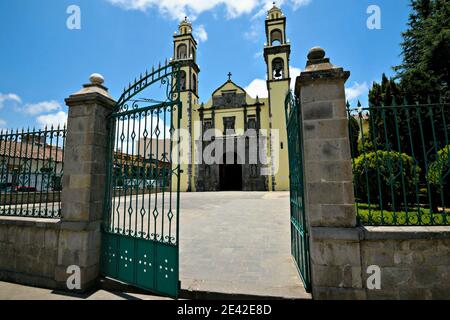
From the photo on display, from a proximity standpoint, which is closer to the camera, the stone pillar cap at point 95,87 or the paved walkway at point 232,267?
the paved walkway at point 232,267

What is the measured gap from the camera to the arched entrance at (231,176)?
2491cm

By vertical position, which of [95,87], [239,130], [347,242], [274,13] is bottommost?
[347,242]

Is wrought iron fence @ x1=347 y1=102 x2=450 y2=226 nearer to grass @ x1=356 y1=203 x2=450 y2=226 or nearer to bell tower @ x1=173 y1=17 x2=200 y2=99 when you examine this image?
grass @ x1=356 y1=203 x2=450 y2=226

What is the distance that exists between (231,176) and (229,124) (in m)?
5.60

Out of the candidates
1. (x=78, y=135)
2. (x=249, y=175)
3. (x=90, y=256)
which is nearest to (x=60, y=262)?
(x=90, y=256)

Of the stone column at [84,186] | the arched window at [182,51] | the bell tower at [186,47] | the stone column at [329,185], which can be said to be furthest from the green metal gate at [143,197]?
the arched window at [182,51]

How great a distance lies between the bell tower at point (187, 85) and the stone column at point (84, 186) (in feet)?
64.1

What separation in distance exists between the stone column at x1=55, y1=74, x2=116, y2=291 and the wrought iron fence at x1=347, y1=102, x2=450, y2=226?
141 inches

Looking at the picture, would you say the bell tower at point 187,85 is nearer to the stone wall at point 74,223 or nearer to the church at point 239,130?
the church at point 239,130

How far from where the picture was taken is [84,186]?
3.49 metres

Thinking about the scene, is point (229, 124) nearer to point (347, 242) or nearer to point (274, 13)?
point (274, 13)

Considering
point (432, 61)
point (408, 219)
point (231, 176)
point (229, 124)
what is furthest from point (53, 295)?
point (231, 176)

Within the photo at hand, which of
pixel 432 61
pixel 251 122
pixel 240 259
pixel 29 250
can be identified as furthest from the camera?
pixel 251 122

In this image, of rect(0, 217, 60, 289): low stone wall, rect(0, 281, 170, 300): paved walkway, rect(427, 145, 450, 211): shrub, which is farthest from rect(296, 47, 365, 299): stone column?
rect(0, 217, 60, 289): low stone wall
